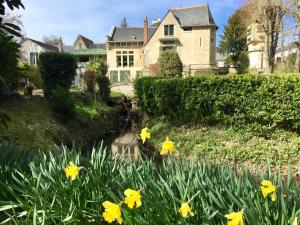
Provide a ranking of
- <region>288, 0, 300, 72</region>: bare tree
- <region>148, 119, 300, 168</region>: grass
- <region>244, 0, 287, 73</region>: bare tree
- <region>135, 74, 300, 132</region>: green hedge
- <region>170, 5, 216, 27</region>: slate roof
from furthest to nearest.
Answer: <region>170, 5, 216, 27</region>: slate roof, <region>244, 0, 287, 73</region>: bare tree, <region>288, 0, 300, 72</region>: bare tree, <region>135, 74, 300, 132</region>: green hedge, <region>148, 119, 300, 168</region>: grass

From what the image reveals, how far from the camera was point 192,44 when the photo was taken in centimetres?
3700

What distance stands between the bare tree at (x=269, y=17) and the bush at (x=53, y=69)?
527 inches

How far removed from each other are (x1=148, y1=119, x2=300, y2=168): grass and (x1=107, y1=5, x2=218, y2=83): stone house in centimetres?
2137

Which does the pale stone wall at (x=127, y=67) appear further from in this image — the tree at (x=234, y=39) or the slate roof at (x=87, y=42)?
the slate roof at (x=87, y=42)

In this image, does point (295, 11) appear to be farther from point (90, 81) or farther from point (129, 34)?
point (129, 34)

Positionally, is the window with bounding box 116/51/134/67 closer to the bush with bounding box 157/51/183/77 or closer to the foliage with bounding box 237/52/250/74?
the foliage with bounding box 237/52/250/74

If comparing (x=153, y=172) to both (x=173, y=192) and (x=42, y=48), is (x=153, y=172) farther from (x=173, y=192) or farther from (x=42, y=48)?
(x=42, y=48)

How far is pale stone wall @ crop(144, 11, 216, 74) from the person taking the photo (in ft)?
119

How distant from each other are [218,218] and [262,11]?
911 inches

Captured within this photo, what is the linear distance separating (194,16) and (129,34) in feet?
29.9

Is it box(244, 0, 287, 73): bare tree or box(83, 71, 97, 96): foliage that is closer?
box(83, 71, 97, 96): foliage

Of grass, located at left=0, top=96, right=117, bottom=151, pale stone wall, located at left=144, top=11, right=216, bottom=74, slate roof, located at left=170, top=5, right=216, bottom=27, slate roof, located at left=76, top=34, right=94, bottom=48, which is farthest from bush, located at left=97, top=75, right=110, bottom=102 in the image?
slate roof, located at left=76, top=34, right=94, bottom=48

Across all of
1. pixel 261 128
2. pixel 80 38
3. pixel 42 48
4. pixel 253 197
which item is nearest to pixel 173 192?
pixel 253 197

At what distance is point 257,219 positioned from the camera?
200 cm
